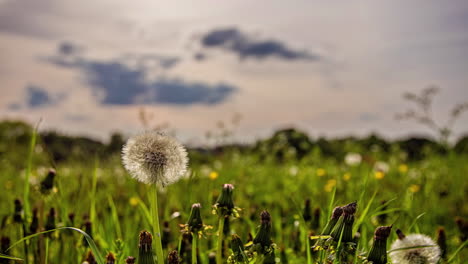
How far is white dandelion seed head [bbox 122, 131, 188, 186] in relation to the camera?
155 cm

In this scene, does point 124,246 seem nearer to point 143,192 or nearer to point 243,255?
point 243,255

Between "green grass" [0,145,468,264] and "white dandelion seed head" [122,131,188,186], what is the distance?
30 centimetres

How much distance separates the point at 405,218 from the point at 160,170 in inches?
93.5

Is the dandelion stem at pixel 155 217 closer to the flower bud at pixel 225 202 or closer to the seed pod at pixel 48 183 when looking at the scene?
the flower bud at pixel 225 202

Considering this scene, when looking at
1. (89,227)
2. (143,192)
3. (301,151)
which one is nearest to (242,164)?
(143,192)

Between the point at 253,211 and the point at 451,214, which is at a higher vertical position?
the point at 253,211

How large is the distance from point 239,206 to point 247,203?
7.9 inches

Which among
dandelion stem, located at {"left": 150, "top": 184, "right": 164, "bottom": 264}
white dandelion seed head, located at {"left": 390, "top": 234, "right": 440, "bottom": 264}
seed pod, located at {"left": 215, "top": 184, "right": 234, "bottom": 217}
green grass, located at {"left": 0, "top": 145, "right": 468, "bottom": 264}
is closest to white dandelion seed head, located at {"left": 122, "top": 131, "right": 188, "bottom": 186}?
dandelion stem, located at {"left": 150, "top": 184, "right": 164, "bottom": 264}

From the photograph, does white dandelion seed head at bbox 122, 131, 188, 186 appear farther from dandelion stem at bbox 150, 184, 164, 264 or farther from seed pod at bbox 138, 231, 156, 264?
seed pod at bbox 138, 231, 156, 264

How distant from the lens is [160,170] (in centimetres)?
155

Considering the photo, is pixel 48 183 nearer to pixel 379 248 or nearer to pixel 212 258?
pixel 212 258

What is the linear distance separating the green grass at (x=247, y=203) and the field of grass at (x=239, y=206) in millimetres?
11

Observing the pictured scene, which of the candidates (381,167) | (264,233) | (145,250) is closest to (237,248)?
(264,233)

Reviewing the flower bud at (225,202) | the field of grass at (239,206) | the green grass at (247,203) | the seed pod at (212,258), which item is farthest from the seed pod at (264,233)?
the seed pod at (212,258)
